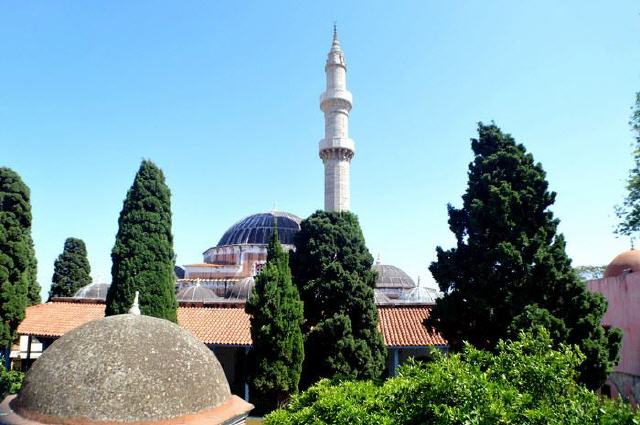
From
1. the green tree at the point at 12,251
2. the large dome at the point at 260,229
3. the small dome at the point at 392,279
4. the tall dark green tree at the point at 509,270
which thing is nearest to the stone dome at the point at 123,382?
the tall dark green tree at the point at 509,270

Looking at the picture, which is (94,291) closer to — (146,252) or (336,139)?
(146,252)

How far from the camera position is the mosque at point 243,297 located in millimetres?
17031

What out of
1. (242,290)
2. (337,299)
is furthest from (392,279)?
(337,299)

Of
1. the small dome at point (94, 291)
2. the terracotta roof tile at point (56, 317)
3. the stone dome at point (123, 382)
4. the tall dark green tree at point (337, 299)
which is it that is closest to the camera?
the stone dome at point (123, 382)

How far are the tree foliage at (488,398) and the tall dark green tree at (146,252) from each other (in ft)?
32.6

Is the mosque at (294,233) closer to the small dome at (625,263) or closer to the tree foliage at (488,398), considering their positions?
the small dome at (625,263)

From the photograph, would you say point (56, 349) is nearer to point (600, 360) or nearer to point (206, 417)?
point (206, 417)

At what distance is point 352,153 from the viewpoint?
105ft

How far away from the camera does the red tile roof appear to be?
1641 centimetres

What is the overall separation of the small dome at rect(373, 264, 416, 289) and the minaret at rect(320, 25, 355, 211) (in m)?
7.07

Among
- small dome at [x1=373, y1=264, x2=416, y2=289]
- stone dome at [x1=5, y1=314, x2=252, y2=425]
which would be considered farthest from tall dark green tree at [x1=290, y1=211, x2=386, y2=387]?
small dome at [x1=373, y1=264, x2=416, y2=289]

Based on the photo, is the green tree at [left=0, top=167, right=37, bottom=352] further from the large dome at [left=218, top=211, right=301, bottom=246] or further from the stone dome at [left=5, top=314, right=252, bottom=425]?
the large dome at [left=218, top=211, right=301, bottom=246]

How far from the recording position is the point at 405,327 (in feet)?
56.5

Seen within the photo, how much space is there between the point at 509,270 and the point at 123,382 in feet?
30.3
